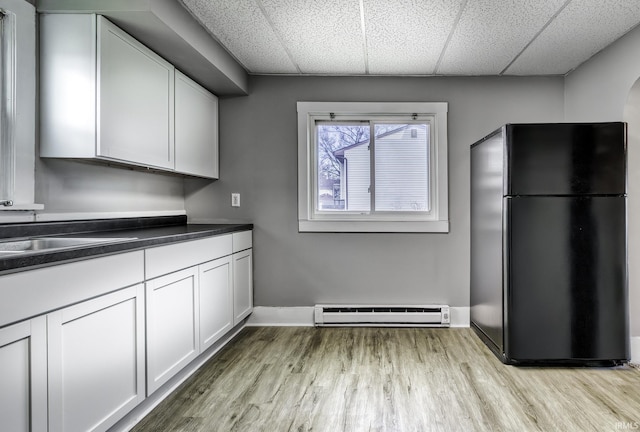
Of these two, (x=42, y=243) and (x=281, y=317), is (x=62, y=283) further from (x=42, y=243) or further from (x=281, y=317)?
(x=281, y=317)

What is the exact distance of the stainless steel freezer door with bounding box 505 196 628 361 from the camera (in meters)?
2.44

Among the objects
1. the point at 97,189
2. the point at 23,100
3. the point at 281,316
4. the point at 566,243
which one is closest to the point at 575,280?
the point at 566,243

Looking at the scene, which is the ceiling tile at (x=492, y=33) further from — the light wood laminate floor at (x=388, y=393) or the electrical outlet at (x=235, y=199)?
the light wood laminate floor at (x=388, y=393)

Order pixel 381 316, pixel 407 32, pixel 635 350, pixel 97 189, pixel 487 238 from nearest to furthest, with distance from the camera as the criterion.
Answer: pixel 97 189
pixel 407 32
pixel 635 350
pixel 487 238
pixel 381 316

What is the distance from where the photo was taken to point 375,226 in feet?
10.9

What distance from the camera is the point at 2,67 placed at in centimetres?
180

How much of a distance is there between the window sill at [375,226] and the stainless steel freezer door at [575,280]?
2.96ft

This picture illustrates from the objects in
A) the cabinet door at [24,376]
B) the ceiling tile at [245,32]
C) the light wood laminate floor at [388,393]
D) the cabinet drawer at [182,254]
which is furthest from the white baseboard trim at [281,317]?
the cabinet door at [24,376]

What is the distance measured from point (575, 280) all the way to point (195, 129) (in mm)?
2820

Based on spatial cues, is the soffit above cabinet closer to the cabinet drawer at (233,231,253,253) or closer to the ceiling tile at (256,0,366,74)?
the ceiling tile at (256,0,366,74)

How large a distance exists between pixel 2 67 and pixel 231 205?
1.86 metres

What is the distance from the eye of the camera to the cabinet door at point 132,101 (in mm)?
1942

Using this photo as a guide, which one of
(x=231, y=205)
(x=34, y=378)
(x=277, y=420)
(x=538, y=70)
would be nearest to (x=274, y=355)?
(x=277, y=420)

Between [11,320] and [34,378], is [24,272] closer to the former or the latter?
[11,320]
